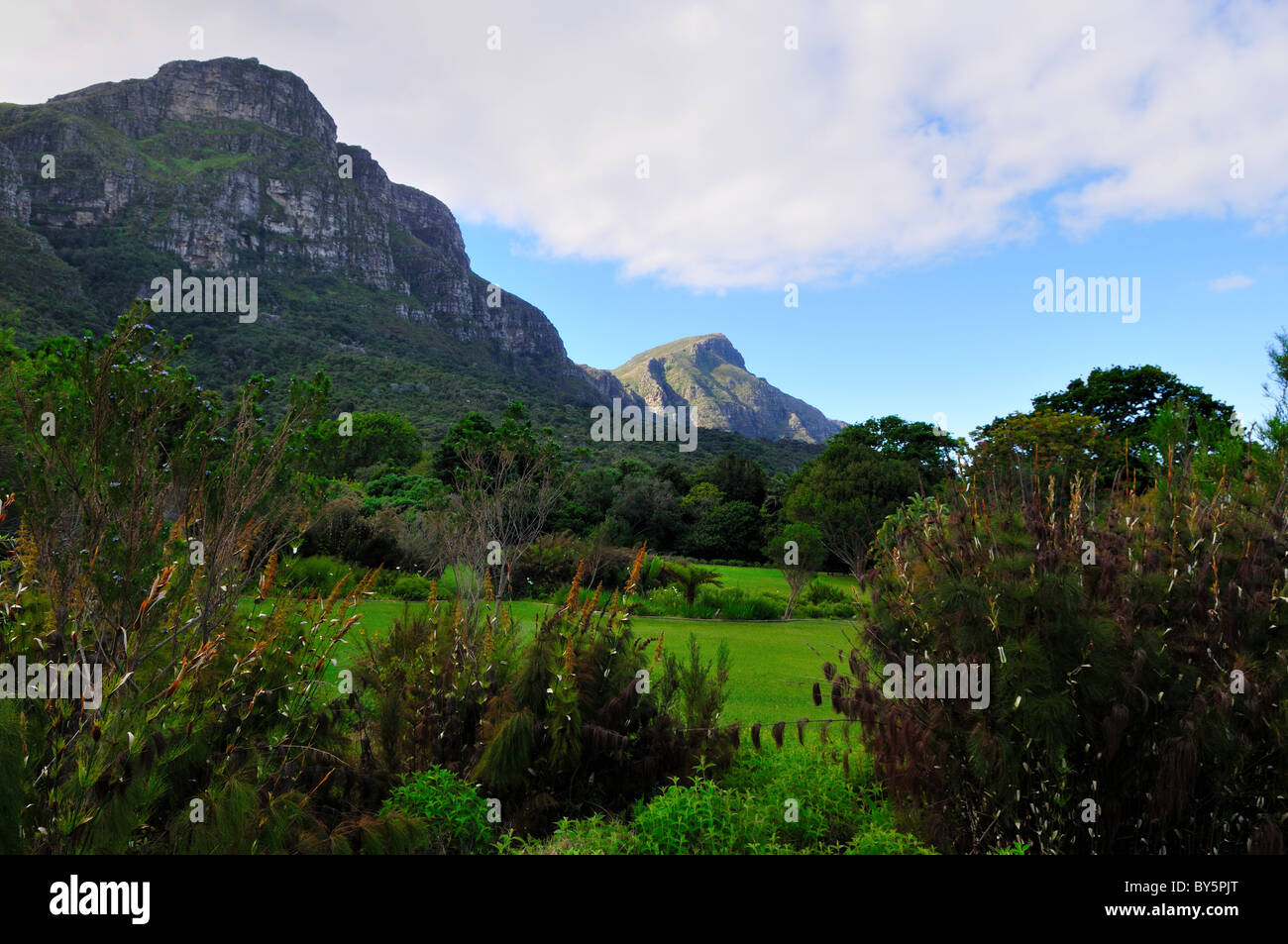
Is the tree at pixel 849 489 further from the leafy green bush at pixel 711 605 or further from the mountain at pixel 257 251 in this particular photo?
the mountain at pixel 257 251

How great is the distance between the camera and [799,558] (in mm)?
16531

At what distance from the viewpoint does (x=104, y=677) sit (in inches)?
107

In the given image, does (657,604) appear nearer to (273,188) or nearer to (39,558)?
(39,558)

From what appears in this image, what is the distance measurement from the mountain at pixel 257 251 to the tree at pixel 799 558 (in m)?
37.0

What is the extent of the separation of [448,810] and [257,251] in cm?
10580

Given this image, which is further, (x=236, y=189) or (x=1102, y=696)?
(x=236, y=189)

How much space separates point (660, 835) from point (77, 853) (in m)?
2.27

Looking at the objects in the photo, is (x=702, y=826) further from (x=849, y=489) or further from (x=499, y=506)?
(x=849, y=489)

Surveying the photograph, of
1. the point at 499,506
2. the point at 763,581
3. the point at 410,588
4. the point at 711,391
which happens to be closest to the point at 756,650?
the point at 499,506

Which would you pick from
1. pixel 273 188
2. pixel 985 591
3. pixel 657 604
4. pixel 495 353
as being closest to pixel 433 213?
pixel 273 188

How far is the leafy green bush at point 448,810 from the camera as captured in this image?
3318 millimetres

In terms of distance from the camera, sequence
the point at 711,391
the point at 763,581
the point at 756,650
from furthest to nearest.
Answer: the point at 711,391, the point at 763,581, the point at 756,650

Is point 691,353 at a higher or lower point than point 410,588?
higher

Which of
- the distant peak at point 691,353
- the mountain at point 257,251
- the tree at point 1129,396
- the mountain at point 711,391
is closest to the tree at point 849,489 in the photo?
the tree at point 1129,396
